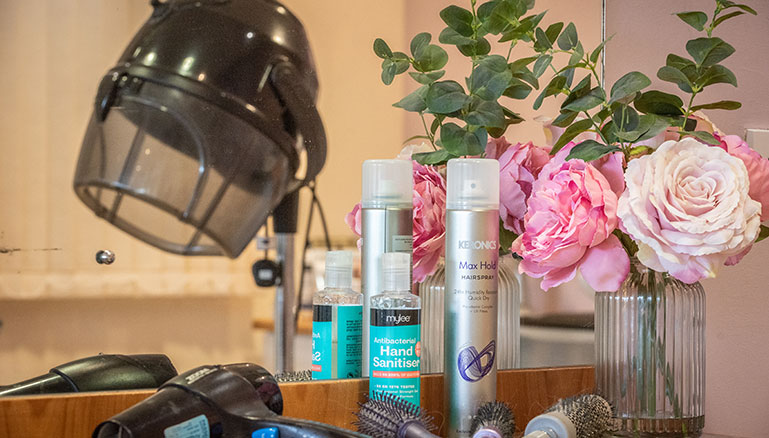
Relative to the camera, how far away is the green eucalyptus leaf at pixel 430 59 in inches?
30.7

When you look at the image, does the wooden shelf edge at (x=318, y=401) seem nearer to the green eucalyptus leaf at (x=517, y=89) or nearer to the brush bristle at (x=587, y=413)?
the brush bristle at (x=587, y=413)

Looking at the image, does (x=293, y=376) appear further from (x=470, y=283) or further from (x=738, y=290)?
(x=738, y=290)

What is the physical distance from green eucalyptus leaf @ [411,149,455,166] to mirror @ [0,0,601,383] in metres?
0.10

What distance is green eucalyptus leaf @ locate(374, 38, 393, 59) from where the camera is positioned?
31.2 inches

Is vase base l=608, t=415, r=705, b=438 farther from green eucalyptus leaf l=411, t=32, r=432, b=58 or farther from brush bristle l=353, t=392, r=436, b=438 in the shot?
green eucalyptus leaf l=411, t=32, r=432, b=58

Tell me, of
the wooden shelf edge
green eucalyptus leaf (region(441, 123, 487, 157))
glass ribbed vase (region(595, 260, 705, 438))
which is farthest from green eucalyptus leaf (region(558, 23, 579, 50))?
the wooden shelf edge

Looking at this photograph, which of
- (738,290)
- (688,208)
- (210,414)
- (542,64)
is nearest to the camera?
(210,414)

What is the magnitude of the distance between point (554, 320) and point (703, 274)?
303mm

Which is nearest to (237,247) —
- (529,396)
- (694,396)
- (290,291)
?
(290,291)

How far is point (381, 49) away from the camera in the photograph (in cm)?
80

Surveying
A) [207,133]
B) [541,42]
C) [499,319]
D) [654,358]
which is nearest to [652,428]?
[654,358]

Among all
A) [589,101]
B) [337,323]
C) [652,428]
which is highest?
[589,101]

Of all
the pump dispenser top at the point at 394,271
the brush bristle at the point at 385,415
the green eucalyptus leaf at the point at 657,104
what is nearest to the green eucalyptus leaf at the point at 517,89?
the green eucalyptus leaf at the point at 657,104

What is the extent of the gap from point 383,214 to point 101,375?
11.0 inches
